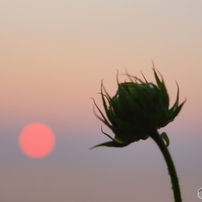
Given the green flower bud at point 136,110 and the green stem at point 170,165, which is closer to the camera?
the green stem at point 170,165

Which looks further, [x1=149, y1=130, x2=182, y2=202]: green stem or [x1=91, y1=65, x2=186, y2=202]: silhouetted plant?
[x1=91, y1=65, x2=186, y2=202]: silhouetted plant

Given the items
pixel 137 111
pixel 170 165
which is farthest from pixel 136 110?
pixel 170 165

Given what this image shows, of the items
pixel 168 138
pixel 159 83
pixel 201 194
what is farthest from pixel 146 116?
pixel 201 194

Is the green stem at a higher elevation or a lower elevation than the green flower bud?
lower

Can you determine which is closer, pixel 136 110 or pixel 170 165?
pixel 170 165

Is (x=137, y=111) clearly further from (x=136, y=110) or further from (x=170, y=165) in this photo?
(x=170, y=165)

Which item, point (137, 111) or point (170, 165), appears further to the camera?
point (137, 111)

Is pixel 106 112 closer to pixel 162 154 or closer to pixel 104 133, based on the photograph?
pixel 104 133

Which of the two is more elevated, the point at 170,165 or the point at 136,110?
the point at 136,110
